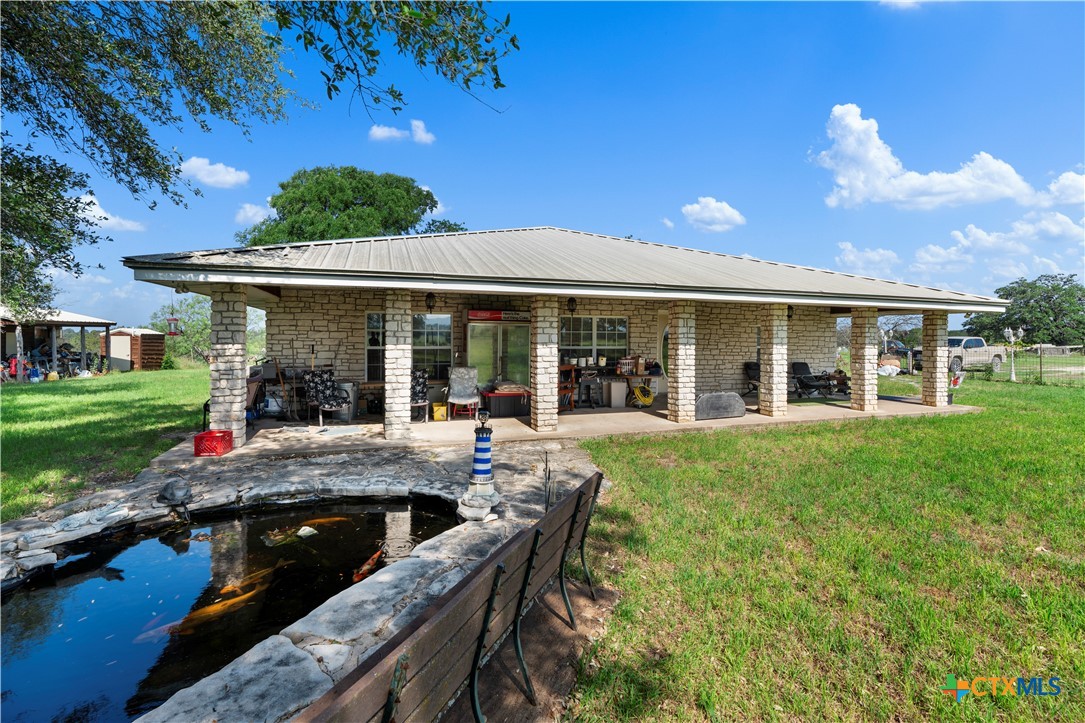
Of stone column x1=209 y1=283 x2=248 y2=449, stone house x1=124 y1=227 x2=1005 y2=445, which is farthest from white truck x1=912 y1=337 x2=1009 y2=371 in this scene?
stone column x1=209 y1=283 x2=248 y2=449

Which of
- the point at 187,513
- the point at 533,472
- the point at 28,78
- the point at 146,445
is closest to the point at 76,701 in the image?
the point at 187,513

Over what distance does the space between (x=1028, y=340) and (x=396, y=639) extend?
56.3 m

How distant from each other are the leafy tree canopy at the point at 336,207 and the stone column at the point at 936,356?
82.4 feet

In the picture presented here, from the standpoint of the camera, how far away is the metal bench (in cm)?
133

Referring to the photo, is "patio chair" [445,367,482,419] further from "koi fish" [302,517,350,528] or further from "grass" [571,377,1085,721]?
"koi fish" [302,517,350,528]

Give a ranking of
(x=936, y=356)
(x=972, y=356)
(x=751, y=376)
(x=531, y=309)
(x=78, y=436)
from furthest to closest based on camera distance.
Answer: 1. (x=972, y=356)
2. (x=751, y=376)
3. (x=936, y=356)
4. (x=531, y=309)
5. (x=78, y=436)

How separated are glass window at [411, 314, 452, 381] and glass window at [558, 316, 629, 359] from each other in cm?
283

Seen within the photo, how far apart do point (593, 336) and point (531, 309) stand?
3.50m

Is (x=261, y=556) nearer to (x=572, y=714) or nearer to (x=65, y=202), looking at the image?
(x=572, y=714)

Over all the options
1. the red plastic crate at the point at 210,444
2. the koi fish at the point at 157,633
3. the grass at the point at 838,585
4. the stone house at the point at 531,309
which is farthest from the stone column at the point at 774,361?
the koi fish at the point at 157,633


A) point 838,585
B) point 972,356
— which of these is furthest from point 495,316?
point 972,356

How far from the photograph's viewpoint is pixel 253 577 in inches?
158

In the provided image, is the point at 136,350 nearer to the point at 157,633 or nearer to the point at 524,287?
the point at 524,287

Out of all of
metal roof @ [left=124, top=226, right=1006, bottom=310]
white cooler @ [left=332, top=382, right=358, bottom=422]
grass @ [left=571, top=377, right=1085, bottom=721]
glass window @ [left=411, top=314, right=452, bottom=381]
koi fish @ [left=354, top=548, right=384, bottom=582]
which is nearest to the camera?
grass @ [left=571, top=377, right=1085, bottom=721]
